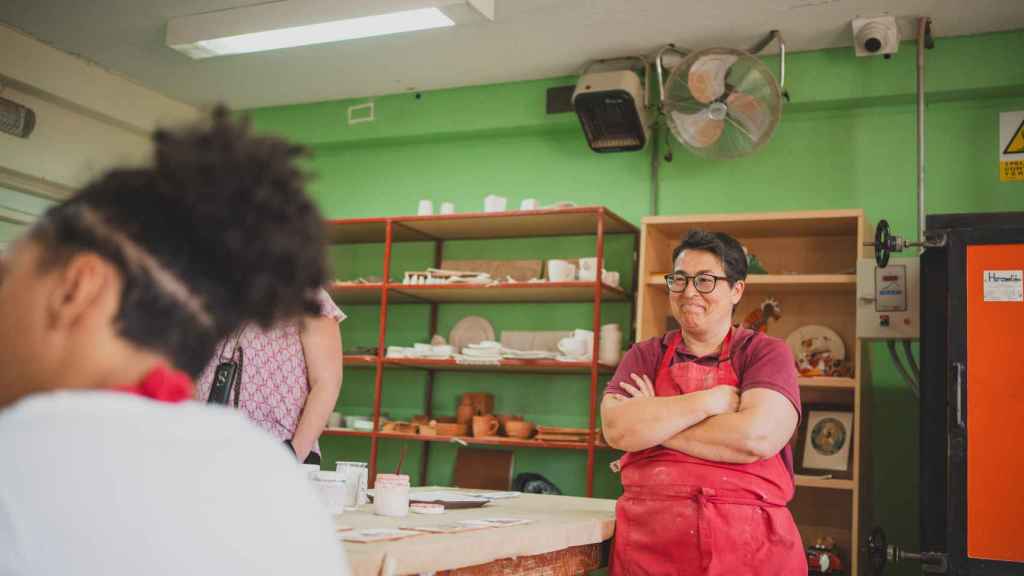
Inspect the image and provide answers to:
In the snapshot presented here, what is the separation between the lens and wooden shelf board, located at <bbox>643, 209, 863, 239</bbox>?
4.34m

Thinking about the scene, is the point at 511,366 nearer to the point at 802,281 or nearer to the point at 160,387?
the point at 802,281

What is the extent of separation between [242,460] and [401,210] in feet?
16.9

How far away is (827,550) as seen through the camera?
4.14m

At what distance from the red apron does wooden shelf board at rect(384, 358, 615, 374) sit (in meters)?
2.19

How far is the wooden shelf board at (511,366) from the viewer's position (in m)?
4.75

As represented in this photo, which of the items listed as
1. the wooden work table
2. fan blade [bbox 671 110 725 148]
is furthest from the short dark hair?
fan blade [bbox 671 110 725 148]

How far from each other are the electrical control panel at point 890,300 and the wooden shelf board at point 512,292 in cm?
127

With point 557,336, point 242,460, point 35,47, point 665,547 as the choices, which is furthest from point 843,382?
point 35,47

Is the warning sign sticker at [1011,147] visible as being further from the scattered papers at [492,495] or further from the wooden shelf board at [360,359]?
the wooden shelf board at [360,359]

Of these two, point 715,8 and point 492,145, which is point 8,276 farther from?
point 492,145

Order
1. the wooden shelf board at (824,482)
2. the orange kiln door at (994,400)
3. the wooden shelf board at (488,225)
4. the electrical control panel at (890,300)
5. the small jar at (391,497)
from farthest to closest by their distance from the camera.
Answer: the wooden shelf board at (488,225) < the wooden shelf board at (824,482) < the electrical control panel at (890,300) < the orange kiln door at (994,400) < the small jar at (391,497)

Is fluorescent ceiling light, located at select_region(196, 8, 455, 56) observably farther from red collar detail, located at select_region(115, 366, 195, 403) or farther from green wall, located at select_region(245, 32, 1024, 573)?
red collar detail, located at select_region(115, 366, 195, 403)

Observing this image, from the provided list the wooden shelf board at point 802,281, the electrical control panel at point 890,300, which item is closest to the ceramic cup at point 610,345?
the wooden shelf board at point 802,281

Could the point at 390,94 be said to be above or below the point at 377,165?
above
